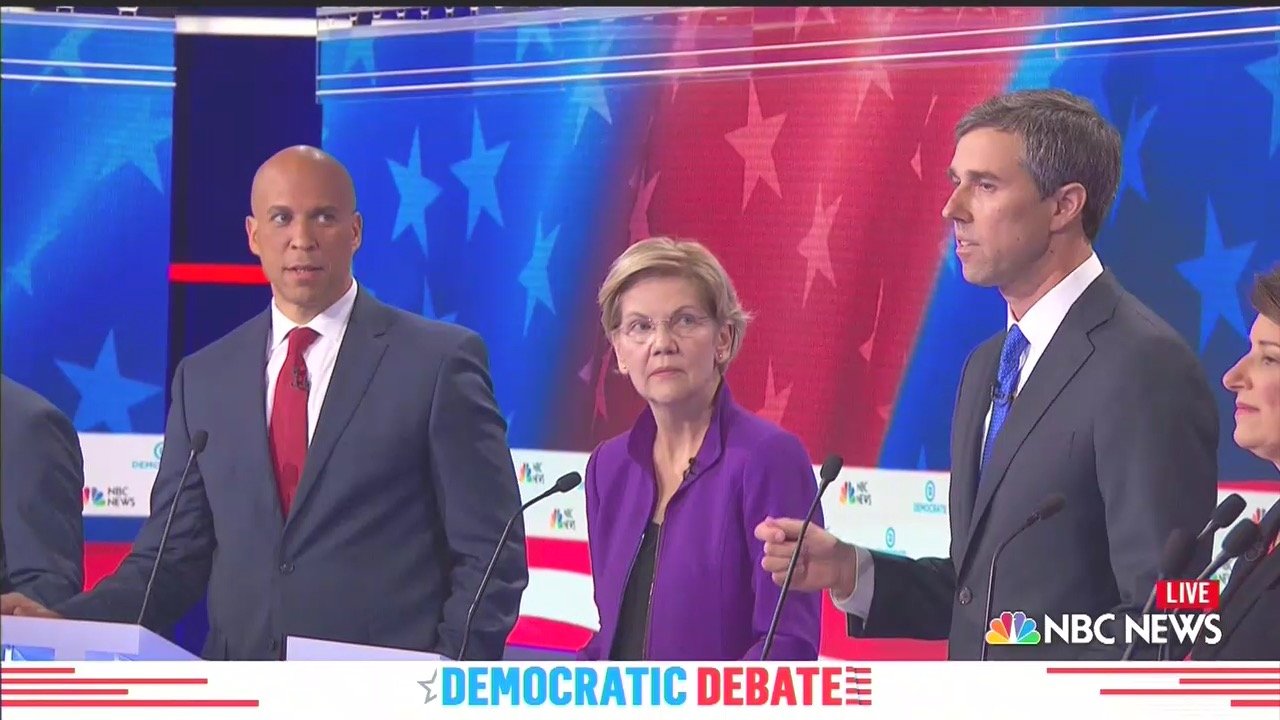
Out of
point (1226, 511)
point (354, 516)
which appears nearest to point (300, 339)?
point (354, 516)

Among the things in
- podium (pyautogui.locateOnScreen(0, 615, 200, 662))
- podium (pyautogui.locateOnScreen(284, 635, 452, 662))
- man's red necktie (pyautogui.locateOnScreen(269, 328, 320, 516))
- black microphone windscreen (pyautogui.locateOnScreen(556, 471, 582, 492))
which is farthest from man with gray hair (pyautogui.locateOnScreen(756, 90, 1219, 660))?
podium (pyautogui.locateOnScreen(0, 615, 200, 662))

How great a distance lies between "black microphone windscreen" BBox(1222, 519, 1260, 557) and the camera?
3453 mm

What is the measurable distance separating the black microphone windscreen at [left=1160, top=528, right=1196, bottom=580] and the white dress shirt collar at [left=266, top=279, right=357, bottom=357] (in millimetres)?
1966

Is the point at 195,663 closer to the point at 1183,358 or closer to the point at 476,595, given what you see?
the point at 476,595

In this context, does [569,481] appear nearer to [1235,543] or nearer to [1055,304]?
[1055,304]

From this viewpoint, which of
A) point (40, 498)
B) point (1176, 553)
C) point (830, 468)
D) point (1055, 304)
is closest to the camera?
point (830, 468)

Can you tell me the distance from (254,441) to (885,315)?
1534 mm

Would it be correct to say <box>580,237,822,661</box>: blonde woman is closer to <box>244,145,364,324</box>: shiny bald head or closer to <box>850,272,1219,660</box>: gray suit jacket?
<box>850,272,1219,660</box>: gray suit jacket

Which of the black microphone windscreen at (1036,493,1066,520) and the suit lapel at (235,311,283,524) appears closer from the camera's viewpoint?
the black microphone windscreen at (1036,493,1066,520)

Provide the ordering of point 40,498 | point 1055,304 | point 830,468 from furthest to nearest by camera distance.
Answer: point 40,498
point 1055,304
point 830,468

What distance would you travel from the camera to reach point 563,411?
370cm

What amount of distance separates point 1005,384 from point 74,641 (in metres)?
2.27

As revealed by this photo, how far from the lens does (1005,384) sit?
357 centimetres

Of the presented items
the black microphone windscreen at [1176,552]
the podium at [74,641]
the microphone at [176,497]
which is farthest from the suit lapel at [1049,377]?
the podium at [74,641]
